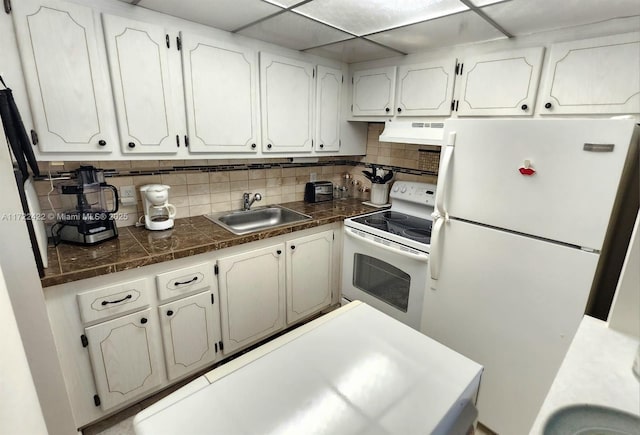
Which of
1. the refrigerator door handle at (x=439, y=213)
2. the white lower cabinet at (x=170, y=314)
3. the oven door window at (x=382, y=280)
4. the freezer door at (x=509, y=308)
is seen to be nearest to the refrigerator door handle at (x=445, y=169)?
the refrigerator door handle at (x=439, y=213)

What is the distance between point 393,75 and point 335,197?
45.4 inches

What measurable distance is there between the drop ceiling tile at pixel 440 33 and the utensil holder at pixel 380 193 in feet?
3.48

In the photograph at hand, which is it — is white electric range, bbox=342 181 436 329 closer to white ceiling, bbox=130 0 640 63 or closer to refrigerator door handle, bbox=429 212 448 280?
refrigerator door handle, bbox=429 212 448 280

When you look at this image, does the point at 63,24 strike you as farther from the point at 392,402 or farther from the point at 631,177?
the point at 631,177

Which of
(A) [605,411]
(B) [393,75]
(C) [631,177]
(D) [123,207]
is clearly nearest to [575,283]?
(C) [631,177]

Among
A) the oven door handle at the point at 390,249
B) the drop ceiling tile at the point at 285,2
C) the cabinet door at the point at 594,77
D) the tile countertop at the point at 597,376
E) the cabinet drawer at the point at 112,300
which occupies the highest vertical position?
the drop ceiling tile at the point at 285,2

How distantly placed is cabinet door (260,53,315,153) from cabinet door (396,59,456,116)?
2.24ft

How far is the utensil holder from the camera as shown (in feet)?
8.81

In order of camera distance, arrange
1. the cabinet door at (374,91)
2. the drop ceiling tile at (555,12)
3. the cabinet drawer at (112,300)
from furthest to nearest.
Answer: the cabinet door at (374,91)
the cabinet drawer at (112,300)
the drop ceiling tile at (555,12)

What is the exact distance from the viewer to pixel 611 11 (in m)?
1.33

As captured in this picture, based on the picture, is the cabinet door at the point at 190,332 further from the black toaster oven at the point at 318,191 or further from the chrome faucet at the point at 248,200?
the black toaster oven at the point at 318,191

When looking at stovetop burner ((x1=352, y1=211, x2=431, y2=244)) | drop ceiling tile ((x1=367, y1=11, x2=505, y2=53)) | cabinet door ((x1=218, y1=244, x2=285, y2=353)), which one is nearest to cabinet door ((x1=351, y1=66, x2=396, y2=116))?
drop ceiling tile ((x1=367, y1=11, x2=505, y2=53))

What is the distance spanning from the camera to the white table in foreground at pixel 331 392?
2.20 feet

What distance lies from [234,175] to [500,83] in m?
1.85
